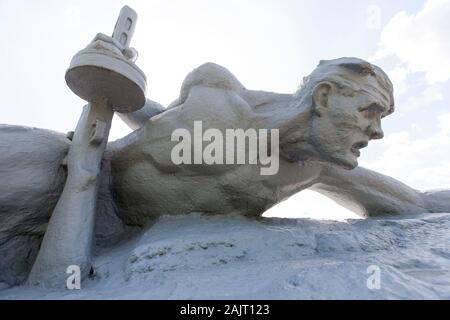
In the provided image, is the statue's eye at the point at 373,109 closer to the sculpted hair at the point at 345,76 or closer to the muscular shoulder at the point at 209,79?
the sculpted hair at the point at 345,76

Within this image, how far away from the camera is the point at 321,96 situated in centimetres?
173

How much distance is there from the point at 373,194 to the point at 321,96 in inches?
31.2

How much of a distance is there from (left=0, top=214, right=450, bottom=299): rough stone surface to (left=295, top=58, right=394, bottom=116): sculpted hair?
0.62m

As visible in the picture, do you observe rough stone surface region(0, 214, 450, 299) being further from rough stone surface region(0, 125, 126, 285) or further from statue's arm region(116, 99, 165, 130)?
statue's arm region(116, 99, 165, 130)

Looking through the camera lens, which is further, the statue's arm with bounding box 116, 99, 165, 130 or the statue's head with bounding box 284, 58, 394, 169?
the statue's arm with bounding box 116, 99, 165, 130

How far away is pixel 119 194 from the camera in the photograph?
6.02ft

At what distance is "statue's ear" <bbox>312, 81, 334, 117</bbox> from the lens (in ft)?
5.62

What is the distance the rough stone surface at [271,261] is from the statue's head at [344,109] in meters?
0.36

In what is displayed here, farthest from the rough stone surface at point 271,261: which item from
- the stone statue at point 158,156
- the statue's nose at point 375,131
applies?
the statue's nose at point 375,131
